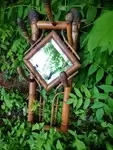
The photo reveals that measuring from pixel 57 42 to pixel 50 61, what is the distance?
0.12 m

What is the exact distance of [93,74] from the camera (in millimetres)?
1481

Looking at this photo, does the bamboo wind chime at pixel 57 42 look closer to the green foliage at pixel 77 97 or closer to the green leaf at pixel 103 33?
the green foliage at pixel 77 97

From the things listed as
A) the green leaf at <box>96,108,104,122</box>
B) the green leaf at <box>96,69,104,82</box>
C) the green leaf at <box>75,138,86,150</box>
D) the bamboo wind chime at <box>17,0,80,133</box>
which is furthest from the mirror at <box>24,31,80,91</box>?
the green leaf at <box>75,138,86,150</box>

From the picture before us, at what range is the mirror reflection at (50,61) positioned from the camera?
1.46 m

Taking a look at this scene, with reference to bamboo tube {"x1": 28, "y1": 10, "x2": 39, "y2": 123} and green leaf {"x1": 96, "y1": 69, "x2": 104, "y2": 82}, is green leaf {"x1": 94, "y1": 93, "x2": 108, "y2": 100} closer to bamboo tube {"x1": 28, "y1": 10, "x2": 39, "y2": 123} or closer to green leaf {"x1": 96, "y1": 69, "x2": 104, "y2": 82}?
green leaf {"x1": 96, "y1": 69, "x2": 104, "y2": 82}

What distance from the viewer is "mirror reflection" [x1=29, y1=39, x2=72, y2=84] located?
146 centimetres

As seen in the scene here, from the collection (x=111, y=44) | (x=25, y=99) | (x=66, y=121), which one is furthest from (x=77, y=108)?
(x=111, y=44)

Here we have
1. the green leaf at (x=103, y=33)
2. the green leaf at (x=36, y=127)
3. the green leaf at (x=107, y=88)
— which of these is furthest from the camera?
the green leaf at (x=36, y=127)

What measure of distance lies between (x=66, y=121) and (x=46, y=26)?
509mm

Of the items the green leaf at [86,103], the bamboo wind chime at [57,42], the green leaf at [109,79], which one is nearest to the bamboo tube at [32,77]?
the bamboo wind chime at [57,42]

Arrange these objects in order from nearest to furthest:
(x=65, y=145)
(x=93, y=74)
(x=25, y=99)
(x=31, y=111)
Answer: (x=65, y=145)
(x=93, y=74)
(x=31, y=111)
(x=25, y=99)

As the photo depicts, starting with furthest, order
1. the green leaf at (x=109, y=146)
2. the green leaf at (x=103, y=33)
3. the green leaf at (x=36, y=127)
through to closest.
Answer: the green leaf at (x=36, y=127), the green leaf at (x=109, y=146), the green leaf at (x=103, y=33)

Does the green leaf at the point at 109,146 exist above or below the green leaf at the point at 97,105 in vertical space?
below

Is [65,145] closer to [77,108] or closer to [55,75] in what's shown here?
[77,108]
